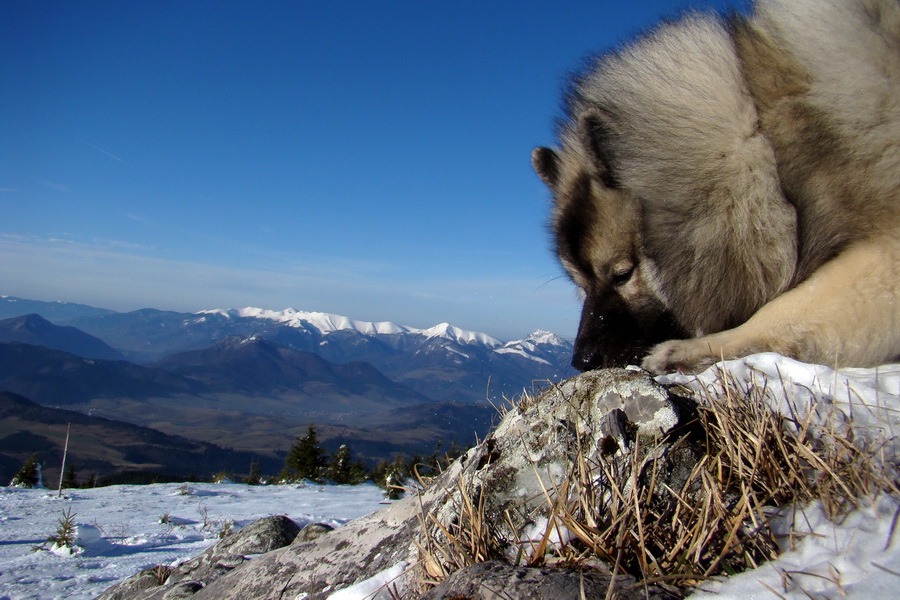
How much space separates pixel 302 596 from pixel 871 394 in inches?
108

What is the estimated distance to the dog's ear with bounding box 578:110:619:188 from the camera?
4.24 meters

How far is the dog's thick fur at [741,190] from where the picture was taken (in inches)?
130

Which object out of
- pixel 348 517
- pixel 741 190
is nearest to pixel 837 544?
pixel 741 190

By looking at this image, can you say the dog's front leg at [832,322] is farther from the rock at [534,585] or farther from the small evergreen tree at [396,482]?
the rock at [534,585]

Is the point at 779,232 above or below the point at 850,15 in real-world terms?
below

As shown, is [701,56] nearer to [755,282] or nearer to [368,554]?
[755,282]

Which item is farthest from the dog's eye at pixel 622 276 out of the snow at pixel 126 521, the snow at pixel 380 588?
the snow at pixel 126 521

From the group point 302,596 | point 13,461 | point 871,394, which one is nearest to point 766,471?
point 871,394

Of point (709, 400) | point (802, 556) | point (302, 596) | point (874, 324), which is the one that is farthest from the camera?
point (874, 324)

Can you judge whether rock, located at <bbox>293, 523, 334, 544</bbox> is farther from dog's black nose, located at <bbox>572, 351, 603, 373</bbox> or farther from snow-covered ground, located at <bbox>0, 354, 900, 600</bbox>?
dog's black nose, located at <bbox>572, 351, 603, 373</bbox>

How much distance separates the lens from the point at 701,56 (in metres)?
4.17

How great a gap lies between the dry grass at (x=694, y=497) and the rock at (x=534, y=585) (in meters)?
0.05

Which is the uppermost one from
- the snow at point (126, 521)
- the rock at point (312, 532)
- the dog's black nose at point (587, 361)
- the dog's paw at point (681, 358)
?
the dog's paw at point (681, 358)

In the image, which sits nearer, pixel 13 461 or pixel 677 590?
pixel 677 590
